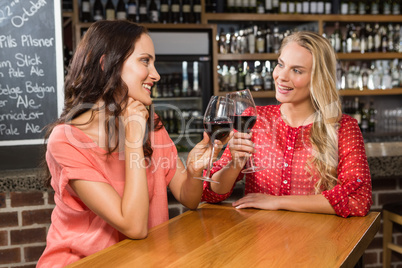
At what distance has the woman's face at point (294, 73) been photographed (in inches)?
68.1

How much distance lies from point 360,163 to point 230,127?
22.1 inches

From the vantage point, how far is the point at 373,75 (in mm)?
4977

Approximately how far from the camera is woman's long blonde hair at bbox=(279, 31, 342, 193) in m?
1.64

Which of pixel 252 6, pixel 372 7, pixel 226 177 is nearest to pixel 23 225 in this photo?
pixel 226 177

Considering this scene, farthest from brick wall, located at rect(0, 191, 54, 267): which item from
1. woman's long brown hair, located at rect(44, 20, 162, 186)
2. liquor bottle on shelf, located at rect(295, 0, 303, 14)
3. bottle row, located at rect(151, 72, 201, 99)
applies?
liquor bottle on shelf, located at rect(295, 0, 303, 14)

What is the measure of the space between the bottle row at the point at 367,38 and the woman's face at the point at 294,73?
3.32 metres

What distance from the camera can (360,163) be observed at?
60.6 inches

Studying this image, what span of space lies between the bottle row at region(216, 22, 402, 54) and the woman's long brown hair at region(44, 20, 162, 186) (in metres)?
3.19

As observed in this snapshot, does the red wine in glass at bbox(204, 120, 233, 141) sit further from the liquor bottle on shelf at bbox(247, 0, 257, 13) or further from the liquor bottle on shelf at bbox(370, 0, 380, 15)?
the liquor bottle on shelf at bbox(370, 0, 380, 15)

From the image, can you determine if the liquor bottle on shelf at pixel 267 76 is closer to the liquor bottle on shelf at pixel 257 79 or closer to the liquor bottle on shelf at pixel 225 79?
the liquor bottle on shelf at pixel 257 79

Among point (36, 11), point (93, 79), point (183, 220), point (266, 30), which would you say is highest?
point (266, 30)

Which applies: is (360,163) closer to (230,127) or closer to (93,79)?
(230,127)

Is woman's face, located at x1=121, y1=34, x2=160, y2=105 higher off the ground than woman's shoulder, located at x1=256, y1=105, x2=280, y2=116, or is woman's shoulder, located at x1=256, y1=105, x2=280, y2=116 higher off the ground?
woman's face, located at x1=121, y1=34, x2=160, y2=105

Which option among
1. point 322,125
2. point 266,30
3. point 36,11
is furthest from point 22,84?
point 266,30
